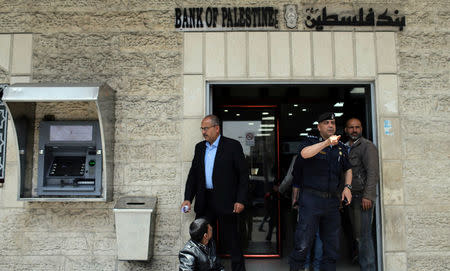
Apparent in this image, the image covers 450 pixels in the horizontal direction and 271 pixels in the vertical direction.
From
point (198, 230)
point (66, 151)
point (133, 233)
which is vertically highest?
point (66, 151)

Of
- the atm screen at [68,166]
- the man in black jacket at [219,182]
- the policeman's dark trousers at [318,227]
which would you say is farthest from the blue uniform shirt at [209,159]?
the atm screen at [68,166]

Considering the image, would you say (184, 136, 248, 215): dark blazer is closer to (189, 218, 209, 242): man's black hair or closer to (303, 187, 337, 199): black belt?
(303, 187, 337, 199): black belt

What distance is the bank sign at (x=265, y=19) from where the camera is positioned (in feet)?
15.6

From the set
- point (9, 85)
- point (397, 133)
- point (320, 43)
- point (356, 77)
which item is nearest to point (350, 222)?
point (397, 133)

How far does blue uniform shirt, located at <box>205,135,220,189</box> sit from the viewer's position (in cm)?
431

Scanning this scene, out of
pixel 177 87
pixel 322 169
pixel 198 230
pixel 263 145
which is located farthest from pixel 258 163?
pixel 198 230

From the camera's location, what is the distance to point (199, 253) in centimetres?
321

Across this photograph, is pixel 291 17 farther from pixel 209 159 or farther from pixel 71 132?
pixel 71 132

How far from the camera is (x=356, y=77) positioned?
4.72 meters

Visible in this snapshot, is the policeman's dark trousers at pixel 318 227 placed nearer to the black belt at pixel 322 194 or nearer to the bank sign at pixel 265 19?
the black belt at pixel 322 194

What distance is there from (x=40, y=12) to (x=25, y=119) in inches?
53.6

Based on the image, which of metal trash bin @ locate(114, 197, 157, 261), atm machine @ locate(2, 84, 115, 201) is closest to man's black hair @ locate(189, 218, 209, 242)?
metal trash bin @ locate(114, 197, 157, 261)

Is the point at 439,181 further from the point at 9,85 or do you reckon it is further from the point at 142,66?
the point at 9,85

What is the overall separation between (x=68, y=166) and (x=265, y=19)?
9.66 ft
